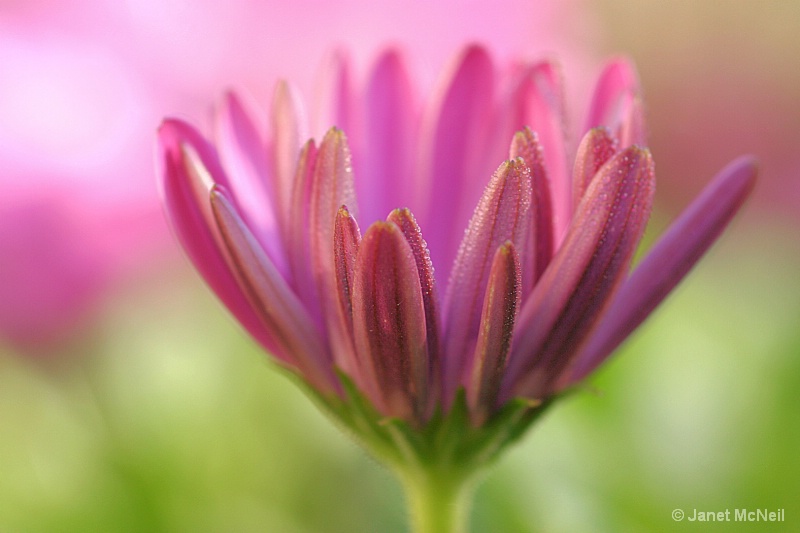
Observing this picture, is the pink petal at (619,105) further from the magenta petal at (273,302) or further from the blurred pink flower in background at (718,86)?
the blurred pink flower in background at (718,86)

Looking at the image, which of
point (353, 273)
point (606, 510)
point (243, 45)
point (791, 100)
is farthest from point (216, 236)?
point (791, 100)

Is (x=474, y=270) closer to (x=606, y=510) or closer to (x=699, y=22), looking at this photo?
(x=606, y=510)

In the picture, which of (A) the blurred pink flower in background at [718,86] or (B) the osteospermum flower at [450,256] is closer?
(B) the osteospermum flower at [450,256]

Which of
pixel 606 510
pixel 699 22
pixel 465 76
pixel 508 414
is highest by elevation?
pixel 699 22

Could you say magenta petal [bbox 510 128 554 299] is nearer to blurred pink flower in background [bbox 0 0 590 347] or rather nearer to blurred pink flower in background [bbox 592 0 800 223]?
blurred pink flower in background [bbox 0 0 590 347]

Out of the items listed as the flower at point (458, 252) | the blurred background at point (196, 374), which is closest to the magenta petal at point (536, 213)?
the flower at point (458, 252)
